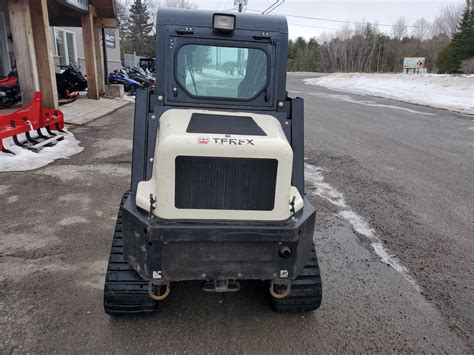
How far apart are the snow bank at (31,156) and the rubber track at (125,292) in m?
4.65

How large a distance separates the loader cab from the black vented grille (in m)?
1.09

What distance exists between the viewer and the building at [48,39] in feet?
30.7

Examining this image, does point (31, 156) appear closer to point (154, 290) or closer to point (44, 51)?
point (44, 51)

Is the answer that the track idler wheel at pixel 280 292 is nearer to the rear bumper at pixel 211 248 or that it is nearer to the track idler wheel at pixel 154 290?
the rear bumper at pixel 211 248

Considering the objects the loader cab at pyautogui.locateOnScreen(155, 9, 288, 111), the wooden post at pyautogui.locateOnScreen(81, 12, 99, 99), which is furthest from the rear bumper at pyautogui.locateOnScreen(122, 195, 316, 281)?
the wooden post at pyautogui.locateOnScreen(81, 12, 99, 99)

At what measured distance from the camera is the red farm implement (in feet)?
24.0

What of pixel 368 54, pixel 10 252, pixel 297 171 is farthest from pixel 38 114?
pixel 368 54

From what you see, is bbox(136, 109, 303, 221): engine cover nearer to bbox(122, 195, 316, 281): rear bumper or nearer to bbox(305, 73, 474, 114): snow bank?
bbox(122, 195, 316, 281): rear bumper

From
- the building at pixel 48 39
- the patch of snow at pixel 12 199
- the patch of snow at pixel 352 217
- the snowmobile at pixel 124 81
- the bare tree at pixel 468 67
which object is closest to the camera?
Answer: the patch of snow at pixel 352 217

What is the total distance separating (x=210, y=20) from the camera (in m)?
3.43

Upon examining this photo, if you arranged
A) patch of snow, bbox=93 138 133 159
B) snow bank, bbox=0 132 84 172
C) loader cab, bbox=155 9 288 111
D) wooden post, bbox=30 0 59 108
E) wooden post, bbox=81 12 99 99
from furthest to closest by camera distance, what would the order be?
1. wooden post, bbox=81 12 99 99
2. wooden post, bbox=30 0 59 108
3. patch of snow, bbox=93 138 133 159
4. snow bank, bbox=0 132 84 172
5. loader cab, bbox=155 9 288 111

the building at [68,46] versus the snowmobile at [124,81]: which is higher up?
the building at [68,46]

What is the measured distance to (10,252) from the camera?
3.86m

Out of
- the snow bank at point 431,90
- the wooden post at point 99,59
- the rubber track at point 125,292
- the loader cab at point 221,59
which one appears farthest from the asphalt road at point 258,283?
the snow bank at point 431,90
